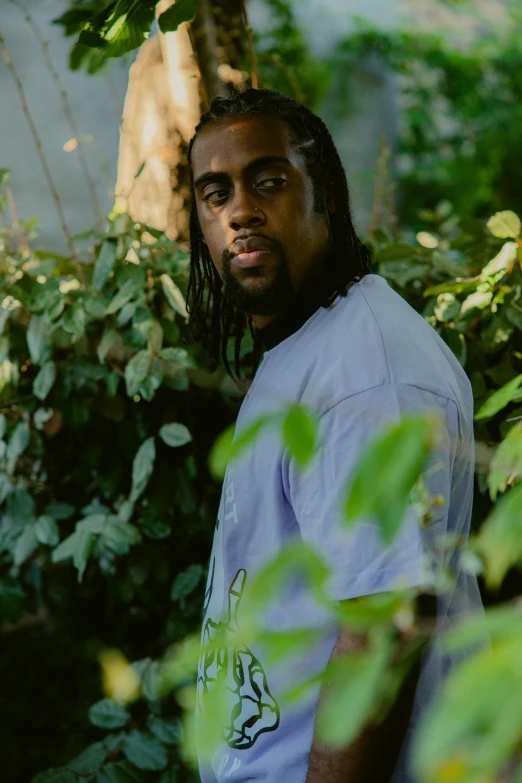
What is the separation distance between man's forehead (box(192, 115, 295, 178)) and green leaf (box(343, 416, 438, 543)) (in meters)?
1.05

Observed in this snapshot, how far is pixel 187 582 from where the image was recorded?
2.22 metres

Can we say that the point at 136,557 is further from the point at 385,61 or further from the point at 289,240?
the point at 385,61

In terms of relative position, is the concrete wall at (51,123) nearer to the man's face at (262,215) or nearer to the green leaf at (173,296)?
the green leaf at (173,296)

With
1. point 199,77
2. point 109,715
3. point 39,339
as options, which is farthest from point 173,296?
point 109,715

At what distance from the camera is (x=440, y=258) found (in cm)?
224

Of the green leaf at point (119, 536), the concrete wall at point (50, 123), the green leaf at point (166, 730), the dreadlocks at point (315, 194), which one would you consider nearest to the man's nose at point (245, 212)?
the dreadlocks at point (315, 194)

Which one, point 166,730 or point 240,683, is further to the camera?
point 166,730

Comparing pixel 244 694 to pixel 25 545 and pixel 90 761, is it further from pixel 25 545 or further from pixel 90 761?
pixel 25 545

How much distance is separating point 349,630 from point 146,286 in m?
1.20

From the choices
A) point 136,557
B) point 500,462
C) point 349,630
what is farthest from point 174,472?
point 500,462

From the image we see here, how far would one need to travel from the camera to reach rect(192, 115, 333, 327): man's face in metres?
1.58

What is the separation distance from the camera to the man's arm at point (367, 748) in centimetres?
120

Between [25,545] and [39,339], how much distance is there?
0.53 meters

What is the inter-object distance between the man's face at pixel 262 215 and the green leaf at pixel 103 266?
1.87ft
